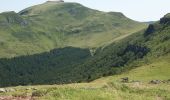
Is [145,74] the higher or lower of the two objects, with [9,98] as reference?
lower

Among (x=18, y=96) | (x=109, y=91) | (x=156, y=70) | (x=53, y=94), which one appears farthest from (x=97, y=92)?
(x=156, y=70)

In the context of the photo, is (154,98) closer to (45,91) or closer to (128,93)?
(128,93)

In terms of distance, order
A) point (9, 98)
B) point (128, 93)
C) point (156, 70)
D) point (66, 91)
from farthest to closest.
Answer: point (156, 70), point (128, 93), point (66, 91), point (9, 98)

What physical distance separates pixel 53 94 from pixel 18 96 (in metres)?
2.59

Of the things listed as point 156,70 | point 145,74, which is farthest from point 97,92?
point 156,70

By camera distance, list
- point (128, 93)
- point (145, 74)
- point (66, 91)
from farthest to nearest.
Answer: point (145, 74) → point (128, 93) → point (66, 91)

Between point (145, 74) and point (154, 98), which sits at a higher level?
point (154, 98)

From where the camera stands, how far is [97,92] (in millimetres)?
30781

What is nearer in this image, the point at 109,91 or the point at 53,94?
the point at 53,94

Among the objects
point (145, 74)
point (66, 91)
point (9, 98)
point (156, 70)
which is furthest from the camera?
point (156, 70)

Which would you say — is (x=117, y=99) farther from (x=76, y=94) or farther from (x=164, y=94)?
(x=164, y=94)

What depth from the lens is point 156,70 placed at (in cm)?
13938

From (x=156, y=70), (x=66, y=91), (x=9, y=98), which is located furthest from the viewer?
(x=156, y=70)

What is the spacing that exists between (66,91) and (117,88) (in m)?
6.21
